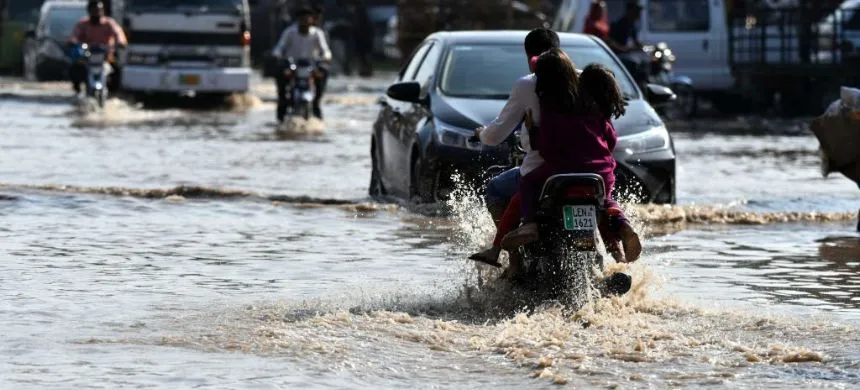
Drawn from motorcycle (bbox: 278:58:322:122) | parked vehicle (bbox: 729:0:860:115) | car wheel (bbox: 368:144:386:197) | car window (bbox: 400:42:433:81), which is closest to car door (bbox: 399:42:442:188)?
car window (bbox: 400:42:433:81)

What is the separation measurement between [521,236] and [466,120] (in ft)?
17.2

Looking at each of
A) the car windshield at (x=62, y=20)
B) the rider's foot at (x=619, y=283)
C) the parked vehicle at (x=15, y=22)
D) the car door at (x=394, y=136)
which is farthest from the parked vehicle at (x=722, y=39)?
the rider's foot at (x=619, y=283)

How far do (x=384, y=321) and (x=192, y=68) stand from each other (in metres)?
23.3

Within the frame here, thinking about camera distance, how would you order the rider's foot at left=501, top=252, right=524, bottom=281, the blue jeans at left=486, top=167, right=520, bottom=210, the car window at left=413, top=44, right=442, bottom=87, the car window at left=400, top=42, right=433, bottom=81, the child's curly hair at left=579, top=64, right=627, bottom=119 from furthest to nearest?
the car window at left=400, top=42, right=433, bottom=81 → the car window at left=413, top=44, right=442, bottom=87 → the blue jeans at left=486, top=167, right=520, bottom=210 → the rider's foot at left=501, top=252, right=524, bottom=281 → the child's curly hair at left=579, top=64, right=627, bottom=119

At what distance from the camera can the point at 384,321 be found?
9461 millimetres

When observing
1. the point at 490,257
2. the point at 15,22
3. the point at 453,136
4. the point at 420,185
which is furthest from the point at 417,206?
the point at 15,22

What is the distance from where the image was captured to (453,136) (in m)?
14.7

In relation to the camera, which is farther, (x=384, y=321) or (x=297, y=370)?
(x=384, y=321)

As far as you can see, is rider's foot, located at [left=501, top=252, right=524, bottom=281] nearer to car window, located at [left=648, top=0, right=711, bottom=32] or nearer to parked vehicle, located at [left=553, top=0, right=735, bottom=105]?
parked vehicle, located at [left=553, top=0, right=735, bottom=105]

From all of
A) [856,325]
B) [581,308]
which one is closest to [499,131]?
[581,308]

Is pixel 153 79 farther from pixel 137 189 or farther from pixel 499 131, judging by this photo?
pixel 499 131

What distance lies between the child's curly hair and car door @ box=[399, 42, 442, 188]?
5.44 meters

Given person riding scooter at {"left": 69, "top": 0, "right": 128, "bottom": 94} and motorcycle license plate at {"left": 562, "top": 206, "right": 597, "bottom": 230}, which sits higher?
motorcycle license plate at {"left": 562, "top": 206, "right": 597, "bottom": 230}

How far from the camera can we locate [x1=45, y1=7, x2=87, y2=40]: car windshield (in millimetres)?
40844
